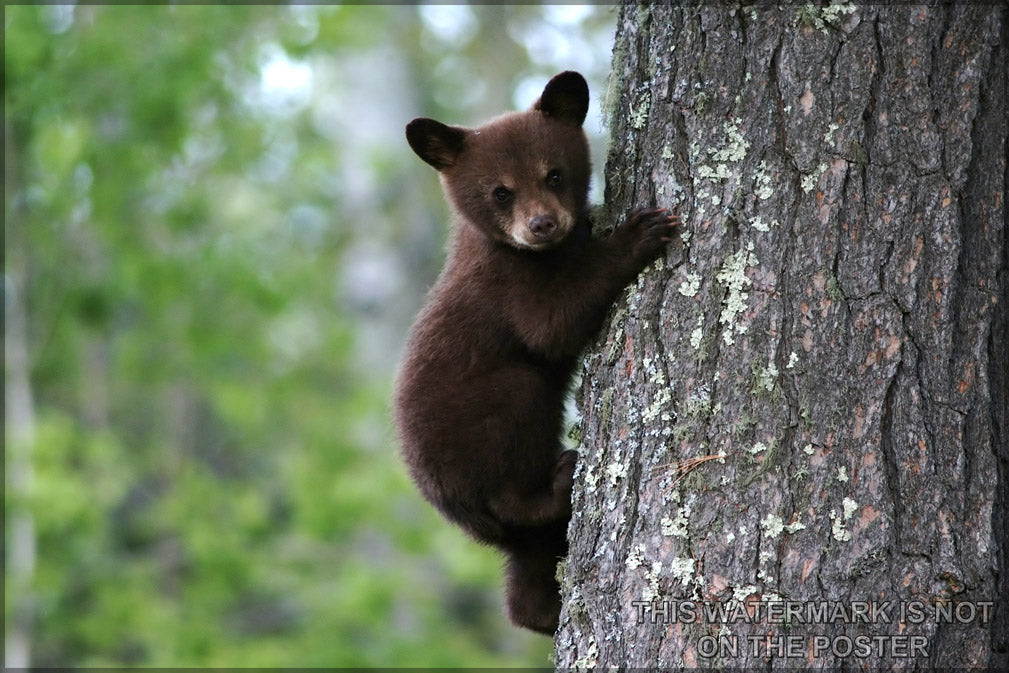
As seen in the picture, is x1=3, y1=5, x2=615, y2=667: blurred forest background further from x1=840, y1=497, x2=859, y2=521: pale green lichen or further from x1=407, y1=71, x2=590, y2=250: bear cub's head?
x1=840, y1=497, x2=859, y2=521: pale green lichen

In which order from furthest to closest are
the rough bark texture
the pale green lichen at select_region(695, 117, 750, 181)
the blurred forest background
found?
the blurred forest background → the pale green lichen at select_region(695, 117, 750, 181) → the rough bark texture

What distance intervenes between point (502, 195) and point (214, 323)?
28.2 ft

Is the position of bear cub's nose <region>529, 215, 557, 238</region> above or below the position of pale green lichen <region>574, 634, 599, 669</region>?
above

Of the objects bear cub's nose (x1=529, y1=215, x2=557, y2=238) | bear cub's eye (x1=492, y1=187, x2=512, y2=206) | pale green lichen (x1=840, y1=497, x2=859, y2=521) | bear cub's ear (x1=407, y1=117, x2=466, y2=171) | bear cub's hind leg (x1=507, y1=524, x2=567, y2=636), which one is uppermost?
bear cub's ear (x1=407, y1=117, x2=466, y2=171)

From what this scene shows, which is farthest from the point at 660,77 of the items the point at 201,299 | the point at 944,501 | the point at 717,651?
the point at 201,299

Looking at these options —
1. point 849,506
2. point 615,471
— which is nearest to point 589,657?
point 615,471

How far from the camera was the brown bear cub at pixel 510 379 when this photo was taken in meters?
3.89

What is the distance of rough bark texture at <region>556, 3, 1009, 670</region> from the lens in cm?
271

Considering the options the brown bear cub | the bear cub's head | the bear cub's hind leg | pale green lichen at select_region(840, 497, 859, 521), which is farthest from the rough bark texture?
the bear cub's head

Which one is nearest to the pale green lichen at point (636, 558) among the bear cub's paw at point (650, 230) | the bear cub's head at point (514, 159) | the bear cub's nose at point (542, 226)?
the bear cub's paw at point (650, 230)

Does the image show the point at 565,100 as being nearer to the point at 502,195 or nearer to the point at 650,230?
the point at 502,195

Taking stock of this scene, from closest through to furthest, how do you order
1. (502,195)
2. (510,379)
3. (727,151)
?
(727,151), (510,379), (502,195)

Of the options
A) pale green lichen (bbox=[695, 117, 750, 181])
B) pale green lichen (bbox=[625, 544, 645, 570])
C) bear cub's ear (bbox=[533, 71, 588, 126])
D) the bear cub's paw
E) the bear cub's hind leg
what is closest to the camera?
pale green lichen (bbox=[625, 544, 645, 570])

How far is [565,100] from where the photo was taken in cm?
454
